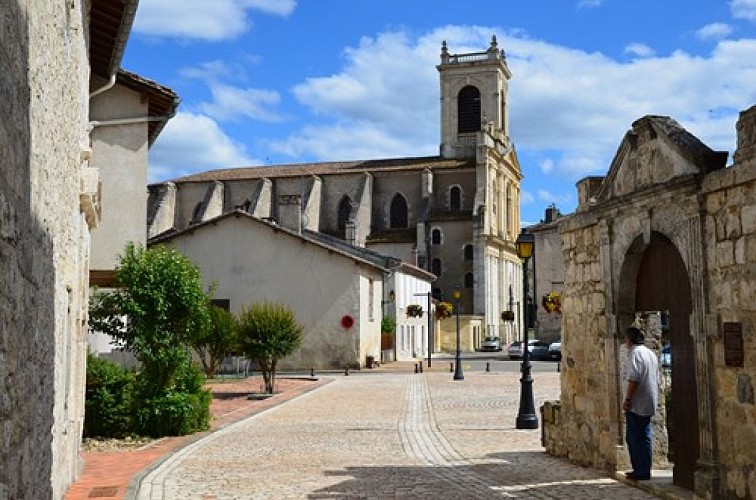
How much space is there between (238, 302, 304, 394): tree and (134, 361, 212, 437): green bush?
8690 mm

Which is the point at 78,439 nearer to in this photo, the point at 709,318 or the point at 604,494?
the point at 604,494

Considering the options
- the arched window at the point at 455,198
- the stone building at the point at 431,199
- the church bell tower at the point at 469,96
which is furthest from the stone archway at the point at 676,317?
the church bell tower at the point at 469,96

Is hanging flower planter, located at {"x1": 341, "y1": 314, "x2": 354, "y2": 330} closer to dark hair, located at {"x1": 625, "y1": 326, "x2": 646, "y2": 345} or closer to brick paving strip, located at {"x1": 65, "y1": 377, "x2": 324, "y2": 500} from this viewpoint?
brick paving strip, located at {"x1": 65, "y1": 377, "x2": 324, "y2": 500}

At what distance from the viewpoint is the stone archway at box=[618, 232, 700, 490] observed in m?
8.36

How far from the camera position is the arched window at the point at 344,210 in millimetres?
69062

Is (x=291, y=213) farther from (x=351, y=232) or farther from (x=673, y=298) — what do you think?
(x=673, y=298)

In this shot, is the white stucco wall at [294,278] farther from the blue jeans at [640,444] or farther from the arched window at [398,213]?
the arched window at [398,213]

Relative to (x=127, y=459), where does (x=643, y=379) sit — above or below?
above

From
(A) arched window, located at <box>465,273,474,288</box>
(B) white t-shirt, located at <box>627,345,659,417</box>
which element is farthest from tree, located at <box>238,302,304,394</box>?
(A) arched window, located at <box>465,273,474,288</box>

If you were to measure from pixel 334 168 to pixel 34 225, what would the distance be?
67.3 metres

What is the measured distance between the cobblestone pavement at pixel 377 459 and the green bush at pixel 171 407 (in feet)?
1.79

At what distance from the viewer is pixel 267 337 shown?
24.7m

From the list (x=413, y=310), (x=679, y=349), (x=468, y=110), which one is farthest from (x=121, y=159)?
(x=468, y=110)

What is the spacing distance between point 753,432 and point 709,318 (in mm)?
1101
